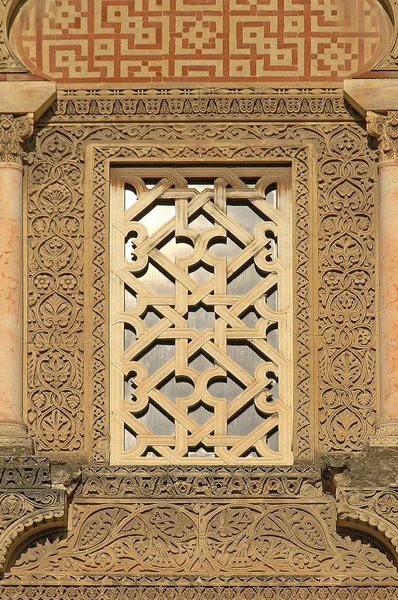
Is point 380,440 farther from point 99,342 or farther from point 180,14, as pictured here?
point 180,14

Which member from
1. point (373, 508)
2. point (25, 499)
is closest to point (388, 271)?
point (373, 508)

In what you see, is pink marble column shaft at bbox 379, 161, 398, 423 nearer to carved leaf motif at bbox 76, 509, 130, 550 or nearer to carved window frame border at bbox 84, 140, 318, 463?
carved window frame border at bbox 84, 140, 318, 463

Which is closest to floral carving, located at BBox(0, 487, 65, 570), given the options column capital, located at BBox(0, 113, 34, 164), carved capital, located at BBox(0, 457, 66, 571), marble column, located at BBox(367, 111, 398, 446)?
carved capital, located at BBox(0, 457, 66, 571)

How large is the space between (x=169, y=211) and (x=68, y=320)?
3.10ft

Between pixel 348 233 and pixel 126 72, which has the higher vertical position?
pixel 126 72

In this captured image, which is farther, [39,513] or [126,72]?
[126,72]

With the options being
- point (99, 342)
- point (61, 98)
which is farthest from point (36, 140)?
point (99, 342)

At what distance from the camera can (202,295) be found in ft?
52.6

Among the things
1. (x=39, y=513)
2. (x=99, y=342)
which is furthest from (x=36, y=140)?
(x=39, y=513)

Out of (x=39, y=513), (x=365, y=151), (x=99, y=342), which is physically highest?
(x=365, y=151)

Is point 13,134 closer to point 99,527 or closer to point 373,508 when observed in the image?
point 99,527

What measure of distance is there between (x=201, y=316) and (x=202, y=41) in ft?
5.69

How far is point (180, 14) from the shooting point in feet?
53.9

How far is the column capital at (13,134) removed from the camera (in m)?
16.0
